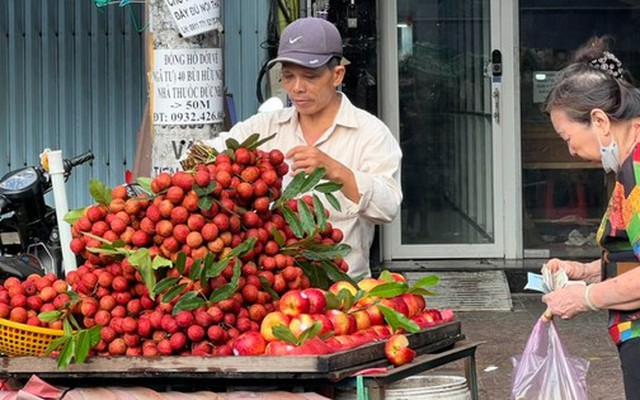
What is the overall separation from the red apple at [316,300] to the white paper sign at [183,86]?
207cm

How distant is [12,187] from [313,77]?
3.38 meters

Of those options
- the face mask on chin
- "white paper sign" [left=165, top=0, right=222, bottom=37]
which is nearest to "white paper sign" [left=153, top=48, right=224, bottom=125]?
"white paper sign" [left=165, top=0, right=222, bottom=37]

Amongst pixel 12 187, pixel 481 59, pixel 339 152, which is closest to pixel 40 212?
pixel 12 187

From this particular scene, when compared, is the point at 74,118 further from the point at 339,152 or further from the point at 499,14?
the point at 339,152

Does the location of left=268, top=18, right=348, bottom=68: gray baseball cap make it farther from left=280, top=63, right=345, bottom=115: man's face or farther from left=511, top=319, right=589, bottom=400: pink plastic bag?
left=511, top=319, right=589, bottom=400: pink plastic bag

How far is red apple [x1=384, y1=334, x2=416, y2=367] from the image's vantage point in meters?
3.84

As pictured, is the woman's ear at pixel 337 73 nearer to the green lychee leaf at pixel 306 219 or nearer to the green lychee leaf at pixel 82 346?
the green lychee leaf at pixel 306 219

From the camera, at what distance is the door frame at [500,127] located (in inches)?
388

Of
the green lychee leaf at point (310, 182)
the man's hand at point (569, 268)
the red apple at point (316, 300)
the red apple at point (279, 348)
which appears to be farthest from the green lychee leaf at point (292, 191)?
the man's hand at point (569, 268)

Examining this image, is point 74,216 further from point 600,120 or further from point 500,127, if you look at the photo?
point 500,127

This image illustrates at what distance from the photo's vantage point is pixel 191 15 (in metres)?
5.78

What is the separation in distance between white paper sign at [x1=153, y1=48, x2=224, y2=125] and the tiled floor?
7.20 ft

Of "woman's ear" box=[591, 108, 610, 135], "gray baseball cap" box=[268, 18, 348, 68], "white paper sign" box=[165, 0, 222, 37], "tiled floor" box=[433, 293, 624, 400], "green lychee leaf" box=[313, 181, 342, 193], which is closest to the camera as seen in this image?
"woman's ear" box=[591, 108, 610, 135]

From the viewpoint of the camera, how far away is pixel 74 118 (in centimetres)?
979
